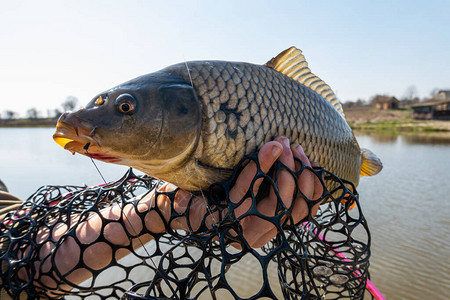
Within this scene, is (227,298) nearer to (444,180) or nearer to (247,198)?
(247,198)

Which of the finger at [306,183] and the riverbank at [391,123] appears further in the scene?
the riverbank at [391,123]

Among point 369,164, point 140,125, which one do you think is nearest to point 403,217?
point 369,164

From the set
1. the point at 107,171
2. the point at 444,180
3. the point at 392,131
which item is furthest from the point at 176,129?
the point at 392,131

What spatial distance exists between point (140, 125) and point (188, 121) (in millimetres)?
167

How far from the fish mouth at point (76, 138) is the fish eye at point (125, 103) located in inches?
4.6

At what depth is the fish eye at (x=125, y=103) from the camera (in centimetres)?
96

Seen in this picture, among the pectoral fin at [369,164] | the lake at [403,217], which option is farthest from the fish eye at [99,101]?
the lake at [403,217]

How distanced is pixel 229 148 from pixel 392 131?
27835mm

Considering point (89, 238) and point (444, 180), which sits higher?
point (89, 238)

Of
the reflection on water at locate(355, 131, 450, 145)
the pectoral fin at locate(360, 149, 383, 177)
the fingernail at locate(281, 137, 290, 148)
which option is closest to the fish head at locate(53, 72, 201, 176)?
the fingernail at locate(281, 137, 290, 148)

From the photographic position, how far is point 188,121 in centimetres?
101

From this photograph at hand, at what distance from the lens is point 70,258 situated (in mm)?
1122

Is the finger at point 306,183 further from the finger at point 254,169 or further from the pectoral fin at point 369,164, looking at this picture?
the pectoral fin at point 369,164

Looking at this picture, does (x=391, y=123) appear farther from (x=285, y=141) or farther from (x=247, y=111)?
(x=247, y=111)
